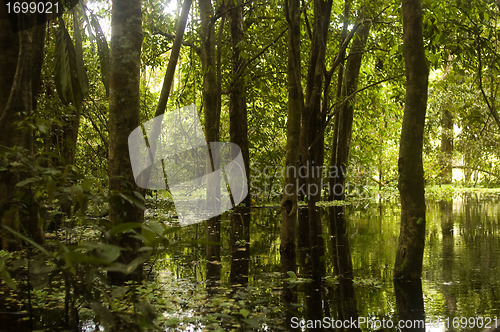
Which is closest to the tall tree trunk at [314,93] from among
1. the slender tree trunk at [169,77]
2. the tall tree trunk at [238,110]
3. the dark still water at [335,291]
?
the dark still water at [335,291]

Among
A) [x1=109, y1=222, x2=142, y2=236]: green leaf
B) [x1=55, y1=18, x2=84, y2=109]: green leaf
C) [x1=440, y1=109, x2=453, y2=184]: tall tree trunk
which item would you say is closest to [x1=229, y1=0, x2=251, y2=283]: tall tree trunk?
[x1=55, y1=18, x2=84, y2=109]: green leaf

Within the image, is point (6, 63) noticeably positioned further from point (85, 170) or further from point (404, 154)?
point (85, 170)

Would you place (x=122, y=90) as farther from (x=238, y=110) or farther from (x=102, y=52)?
(x=238, y=110)

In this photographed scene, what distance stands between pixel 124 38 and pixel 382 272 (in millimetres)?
3936

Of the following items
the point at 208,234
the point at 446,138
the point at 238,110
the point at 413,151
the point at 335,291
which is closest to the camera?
the point at 335,291

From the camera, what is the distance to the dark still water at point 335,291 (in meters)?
4.02

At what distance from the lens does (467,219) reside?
38.1ft

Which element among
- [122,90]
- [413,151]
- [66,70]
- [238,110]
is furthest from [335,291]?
[238,110]

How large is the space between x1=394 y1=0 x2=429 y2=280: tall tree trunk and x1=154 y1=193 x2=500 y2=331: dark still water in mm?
400

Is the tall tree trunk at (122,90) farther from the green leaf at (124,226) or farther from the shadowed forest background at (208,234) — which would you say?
the green leaf at (124,226)

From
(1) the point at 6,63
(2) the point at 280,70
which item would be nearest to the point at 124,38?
(1) the point at 6,63

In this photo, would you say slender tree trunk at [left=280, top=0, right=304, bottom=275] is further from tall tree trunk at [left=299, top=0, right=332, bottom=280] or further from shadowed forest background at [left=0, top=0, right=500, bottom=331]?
tall tree trunk at [left=299, top=0, right=332, bottom=280]

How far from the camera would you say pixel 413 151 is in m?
5.24

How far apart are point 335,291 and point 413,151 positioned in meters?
1.66
